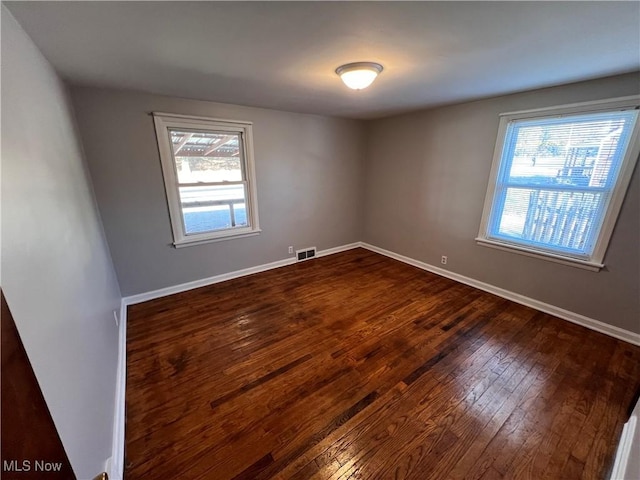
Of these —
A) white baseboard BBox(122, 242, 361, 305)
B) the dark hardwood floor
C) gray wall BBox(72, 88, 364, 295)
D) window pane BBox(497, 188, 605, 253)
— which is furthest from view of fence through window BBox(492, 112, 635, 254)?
white baseboard BBox(122, 242, 361, 305)

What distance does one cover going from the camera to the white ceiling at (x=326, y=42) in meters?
1.25

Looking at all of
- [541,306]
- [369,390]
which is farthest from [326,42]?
[541,306]

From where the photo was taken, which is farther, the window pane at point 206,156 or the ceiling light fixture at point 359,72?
the window pane at point 206,156

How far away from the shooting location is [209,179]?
127 inches

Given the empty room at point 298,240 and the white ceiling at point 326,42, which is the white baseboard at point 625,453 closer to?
the empty room at point 298,240

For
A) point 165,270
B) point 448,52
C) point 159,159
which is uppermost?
point 448,52

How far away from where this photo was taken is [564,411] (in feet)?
5.65

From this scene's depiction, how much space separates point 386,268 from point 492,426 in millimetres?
2499

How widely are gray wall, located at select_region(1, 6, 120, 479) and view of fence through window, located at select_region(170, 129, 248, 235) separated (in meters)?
1.17

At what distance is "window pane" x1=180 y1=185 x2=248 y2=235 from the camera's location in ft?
10.4

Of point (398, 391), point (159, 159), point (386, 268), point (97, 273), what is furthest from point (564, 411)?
point (159, 159)

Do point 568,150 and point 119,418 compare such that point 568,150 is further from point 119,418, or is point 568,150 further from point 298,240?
point 119,418

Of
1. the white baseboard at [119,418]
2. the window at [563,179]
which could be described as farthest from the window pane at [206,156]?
the window at [563,179]

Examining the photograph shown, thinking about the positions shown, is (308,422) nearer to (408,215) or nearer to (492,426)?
(492,426)
